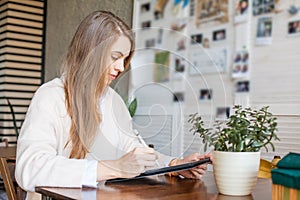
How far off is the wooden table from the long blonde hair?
0.20 m

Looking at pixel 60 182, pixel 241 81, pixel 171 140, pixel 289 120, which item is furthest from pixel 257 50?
pixel 60 182

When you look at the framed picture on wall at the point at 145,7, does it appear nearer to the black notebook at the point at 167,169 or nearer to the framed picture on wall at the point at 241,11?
the framed picture on wall at the point at 241,11

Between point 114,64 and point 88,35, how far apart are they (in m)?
0.13

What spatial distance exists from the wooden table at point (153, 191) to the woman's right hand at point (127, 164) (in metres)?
0.04

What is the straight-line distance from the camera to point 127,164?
1.10m

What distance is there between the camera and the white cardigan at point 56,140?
41.6 inches

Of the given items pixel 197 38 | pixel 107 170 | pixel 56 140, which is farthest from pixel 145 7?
pixel 107 170

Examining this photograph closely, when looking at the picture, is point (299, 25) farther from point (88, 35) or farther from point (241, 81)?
point (88, 35)

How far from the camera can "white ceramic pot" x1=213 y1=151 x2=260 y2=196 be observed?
1009mm

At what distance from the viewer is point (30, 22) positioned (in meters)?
4.32

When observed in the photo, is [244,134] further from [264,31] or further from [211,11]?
[211,11]

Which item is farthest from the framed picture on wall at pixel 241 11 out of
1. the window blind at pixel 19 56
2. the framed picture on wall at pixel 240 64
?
the window blind at pixel 19 56

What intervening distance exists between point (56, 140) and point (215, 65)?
47.3 inches

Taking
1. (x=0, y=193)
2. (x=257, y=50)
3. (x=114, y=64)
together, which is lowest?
(x=0, y=193)
